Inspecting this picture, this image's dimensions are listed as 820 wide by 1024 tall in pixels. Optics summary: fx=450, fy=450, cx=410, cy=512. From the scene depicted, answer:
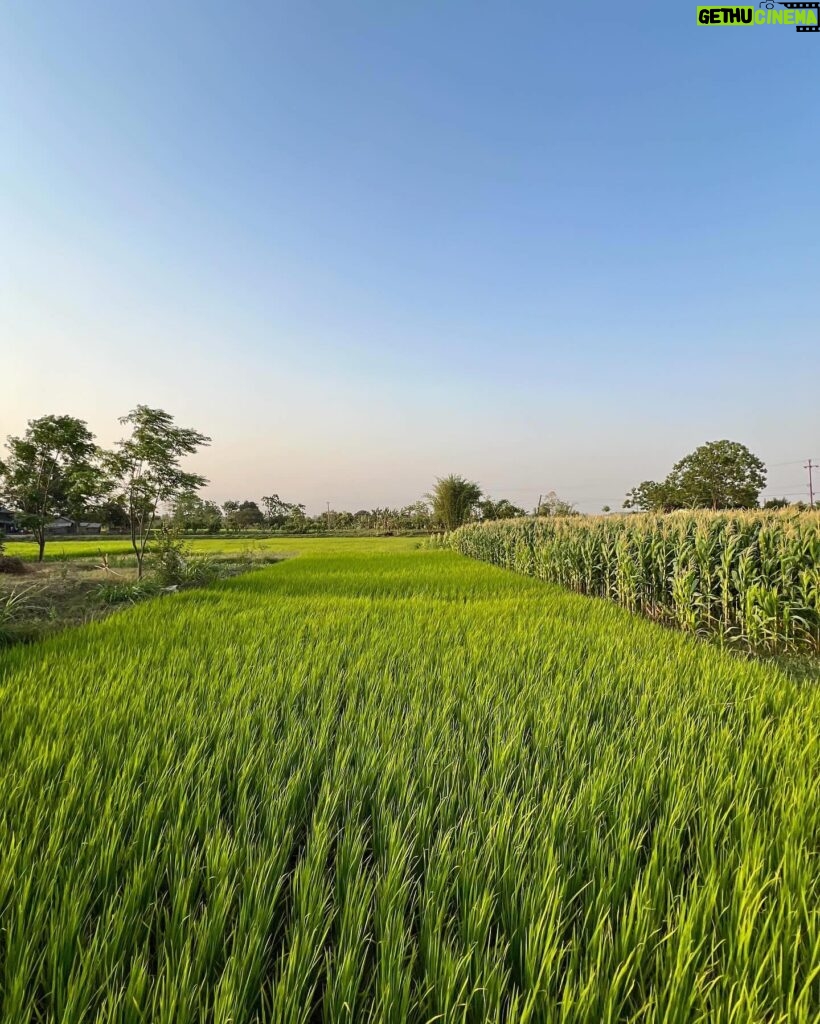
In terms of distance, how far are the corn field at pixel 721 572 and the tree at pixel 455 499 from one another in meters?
30.9

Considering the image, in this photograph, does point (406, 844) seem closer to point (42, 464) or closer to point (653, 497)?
point (42, 464)

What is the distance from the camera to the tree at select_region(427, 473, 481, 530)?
40.9 metres

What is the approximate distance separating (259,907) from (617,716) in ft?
7.17

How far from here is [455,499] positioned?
40.9 m

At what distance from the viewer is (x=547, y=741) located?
2271mm

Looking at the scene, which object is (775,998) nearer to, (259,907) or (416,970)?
(416,970)

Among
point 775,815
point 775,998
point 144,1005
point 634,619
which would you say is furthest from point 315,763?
point 634,619

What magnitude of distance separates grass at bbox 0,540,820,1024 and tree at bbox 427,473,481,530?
123 ft

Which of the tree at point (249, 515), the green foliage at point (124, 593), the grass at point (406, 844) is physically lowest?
the green foliage at point (124, 593)

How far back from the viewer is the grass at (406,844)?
105cm

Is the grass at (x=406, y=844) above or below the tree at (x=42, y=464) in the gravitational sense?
below

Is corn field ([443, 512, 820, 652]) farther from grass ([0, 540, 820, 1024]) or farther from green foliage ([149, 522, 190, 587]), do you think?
Result: green foliage ([149, 522, 190, 587])

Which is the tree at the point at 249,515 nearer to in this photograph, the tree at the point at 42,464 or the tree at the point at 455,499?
the tree at the point at 455,499

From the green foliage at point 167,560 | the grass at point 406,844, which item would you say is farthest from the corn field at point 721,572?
the green foliage at point 167,560
